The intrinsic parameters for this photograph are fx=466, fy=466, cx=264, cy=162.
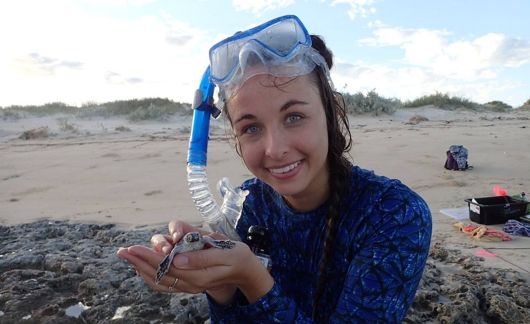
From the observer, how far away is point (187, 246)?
1.30 meters

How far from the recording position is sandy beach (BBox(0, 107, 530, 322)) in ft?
13.3

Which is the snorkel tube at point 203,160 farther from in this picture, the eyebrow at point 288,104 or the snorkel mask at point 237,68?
the eyebrow at point 288,104

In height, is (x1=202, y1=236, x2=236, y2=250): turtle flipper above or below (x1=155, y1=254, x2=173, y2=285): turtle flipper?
above

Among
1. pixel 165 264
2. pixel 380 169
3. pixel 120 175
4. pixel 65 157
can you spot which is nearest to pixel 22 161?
pixel 65 157

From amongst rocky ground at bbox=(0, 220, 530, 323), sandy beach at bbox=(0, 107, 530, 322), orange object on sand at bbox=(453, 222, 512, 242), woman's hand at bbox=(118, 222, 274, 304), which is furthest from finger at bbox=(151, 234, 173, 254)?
A: orange object on sand at bbox=(453, 222, 512, 242)

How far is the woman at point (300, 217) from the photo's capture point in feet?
4.67

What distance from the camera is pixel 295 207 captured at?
1.82 m

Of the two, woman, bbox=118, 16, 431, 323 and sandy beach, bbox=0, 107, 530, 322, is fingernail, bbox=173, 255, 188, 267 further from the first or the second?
sandy beach, bbox=0, 107, 530, 322

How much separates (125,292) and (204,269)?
5.05 feet

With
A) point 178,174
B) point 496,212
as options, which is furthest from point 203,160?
point 178,174

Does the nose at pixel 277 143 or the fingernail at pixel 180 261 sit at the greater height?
the nose at pixel 277 143

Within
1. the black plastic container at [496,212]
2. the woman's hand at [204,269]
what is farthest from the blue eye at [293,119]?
the black plastic container at [496,212]

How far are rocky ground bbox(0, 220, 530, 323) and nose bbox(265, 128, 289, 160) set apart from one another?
47.7 inches

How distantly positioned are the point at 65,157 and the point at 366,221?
666 centimetres
